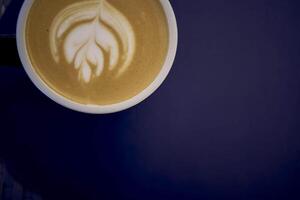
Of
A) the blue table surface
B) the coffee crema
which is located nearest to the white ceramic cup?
the coffee crema

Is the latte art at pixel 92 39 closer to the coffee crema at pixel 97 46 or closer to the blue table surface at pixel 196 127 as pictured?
the coffee crema at pixel 97 46

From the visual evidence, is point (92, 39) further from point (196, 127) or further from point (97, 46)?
point (196, 127)

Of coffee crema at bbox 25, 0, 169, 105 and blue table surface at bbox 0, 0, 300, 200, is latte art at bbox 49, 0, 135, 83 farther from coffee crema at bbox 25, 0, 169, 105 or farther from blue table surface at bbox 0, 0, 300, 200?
blue table surface at bbox 0, 0, 300, 200

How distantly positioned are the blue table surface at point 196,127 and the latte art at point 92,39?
15cm

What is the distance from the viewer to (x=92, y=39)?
752 mm

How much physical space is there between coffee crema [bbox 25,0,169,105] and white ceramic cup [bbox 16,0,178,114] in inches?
0.4

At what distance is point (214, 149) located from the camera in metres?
0.91

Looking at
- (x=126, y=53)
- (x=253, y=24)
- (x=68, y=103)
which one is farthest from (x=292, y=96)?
(x=68, y=103)

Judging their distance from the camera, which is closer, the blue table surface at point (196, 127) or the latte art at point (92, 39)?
the latte art at point (92, 39)

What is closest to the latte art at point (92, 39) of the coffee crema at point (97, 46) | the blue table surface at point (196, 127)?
the coffee crema at point (97, 46)

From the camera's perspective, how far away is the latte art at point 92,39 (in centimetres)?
74

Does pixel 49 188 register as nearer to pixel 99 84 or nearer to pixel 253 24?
pixel 99 84

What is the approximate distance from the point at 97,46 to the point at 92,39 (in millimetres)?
17

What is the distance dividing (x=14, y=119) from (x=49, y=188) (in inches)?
7.2
